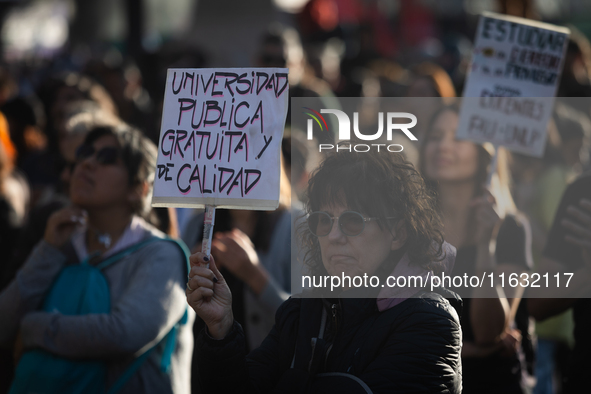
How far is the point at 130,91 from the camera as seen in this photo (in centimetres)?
654

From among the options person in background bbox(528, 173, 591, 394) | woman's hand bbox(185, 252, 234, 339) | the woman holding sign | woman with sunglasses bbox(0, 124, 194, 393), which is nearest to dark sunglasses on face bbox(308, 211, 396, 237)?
woman's hand bbox(185, 252, 234, 339)

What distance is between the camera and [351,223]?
186 cm

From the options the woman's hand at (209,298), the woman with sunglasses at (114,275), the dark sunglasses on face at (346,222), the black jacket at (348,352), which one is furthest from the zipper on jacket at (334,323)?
the woman with sunglasses at (114,275)

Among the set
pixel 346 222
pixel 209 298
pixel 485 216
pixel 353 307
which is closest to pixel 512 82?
pixel 485 216

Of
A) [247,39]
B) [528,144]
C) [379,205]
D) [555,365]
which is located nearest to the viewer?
[379,205]

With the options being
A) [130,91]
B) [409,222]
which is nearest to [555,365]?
[409,222]

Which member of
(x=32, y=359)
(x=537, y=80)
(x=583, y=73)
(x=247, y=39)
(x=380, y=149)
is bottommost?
(x=32, y=359)

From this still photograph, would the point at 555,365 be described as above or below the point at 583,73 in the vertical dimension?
below

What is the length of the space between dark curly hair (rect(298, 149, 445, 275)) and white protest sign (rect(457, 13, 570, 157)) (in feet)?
3.63

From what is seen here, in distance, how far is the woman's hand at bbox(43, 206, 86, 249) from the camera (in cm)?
274

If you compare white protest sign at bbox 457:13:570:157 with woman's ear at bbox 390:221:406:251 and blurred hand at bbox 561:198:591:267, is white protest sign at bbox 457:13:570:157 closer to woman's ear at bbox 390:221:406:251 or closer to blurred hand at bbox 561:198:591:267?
blurred hand at bbox 561:198:591:267

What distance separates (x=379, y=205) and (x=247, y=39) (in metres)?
7.77

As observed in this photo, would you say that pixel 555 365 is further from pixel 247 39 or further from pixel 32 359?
pixel 247 39

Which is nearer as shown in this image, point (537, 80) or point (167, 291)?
point (167, 291)
